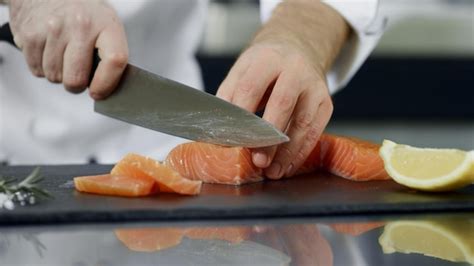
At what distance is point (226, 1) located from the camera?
392 cm

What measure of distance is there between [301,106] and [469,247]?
0.54 m

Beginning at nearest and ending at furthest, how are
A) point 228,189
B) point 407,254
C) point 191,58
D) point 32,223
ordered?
point 407,254 < point 32,223 < point 228,189 < point 191,58

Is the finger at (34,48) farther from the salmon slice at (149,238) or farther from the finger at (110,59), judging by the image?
the salmon slice at (149,238)

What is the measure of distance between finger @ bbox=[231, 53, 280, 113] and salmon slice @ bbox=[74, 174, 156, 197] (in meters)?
0.24

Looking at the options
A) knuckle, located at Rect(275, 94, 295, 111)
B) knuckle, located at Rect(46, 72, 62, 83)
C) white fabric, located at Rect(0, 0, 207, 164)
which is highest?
knuckle, located at Rect(46, 72, 62, 83)

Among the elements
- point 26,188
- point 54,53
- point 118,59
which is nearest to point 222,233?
point 26,188

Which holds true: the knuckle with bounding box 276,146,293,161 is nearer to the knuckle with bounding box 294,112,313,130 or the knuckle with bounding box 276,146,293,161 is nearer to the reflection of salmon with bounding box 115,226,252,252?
the knuckle with bounding box 294,112,313,130

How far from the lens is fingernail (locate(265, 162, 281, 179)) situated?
1.69 m

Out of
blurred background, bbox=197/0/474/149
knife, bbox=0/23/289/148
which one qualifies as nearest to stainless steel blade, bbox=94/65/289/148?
knife, bbox=0/23/289/148

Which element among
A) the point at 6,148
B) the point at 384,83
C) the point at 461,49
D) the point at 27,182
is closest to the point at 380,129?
the point at 384,83

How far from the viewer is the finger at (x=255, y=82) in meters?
1.67

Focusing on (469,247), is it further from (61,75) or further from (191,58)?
(191,58)

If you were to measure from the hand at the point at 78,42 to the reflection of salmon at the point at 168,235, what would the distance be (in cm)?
37

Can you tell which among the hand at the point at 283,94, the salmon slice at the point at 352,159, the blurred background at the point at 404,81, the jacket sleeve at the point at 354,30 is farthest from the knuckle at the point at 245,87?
the blurred background at the point at 404,81
